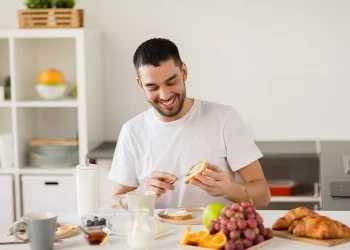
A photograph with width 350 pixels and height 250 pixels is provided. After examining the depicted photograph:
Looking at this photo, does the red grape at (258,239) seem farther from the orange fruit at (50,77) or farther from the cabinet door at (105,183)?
the orange fruit at (50,77)

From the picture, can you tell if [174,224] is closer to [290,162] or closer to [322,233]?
[322,233]

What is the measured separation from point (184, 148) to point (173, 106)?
21 cm

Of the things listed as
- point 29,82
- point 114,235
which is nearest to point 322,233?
point 114,235

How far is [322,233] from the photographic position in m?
2.04

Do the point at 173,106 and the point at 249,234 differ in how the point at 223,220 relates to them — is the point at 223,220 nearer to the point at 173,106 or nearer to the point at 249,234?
the point at 249,234

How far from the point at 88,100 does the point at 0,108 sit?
0.76 metres

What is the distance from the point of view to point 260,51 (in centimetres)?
427

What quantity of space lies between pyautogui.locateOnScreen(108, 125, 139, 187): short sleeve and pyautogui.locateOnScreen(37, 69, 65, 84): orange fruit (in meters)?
1.38

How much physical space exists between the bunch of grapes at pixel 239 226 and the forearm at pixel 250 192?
487mm

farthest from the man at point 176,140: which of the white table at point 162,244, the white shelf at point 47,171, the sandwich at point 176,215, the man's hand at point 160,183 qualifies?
the white shelf at point 47,171

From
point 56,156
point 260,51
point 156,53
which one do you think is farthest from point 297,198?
point 156,53

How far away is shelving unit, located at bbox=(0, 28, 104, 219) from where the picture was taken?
4055mm

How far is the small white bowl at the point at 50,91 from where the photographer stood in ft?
13.6

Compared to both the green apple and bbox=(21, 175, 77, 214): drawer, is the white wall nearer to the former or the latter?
bbox=(21, 175, 77, 214): drawer
